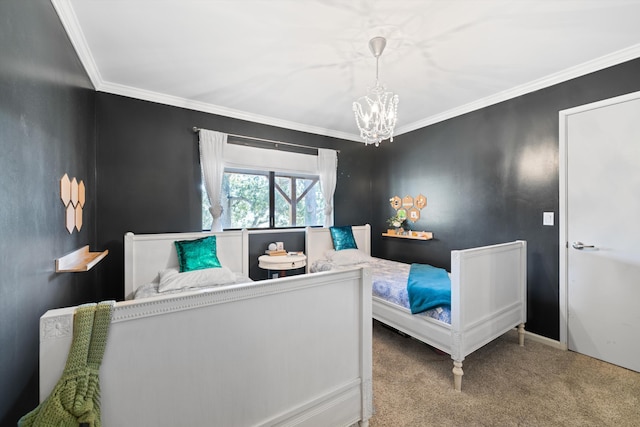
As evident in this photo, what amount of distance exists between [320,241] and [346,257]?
1.56 feet

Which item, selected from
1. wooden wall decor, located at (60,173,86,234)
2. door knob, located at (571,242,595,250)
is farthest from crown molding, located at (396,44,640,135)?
wooden wall decor, located at (60,173,86,234)

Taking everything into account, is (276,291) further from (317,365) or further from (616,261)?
(616,261)

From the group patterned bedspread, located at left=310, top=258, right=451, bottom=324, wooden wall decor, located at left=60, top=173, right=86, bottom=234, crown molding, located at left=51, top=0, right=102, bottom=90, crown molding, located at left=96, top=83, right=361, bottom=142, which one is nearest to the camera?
crown molding, located at left=51, top=0, right=102, bottom=90

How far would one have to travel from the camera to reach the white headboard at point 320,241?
11.7ft

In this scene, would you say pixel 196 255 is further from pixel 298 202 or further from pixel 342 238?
pixel 342 238

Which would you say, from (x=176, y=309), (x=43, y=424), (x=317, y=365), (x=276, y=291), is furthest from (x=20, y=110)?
(x=317, y=365)

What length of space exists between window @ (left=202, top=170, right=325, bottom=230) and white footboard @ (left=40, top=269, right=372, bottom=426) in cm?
226

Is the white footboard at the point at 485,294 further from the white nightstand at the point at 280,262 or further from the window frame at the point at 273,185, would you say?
the window frame at the point at 273,185

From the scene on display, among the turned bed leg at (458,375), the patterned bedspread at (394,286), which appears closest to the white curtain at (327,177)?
the patterned bedspread at (394,286)

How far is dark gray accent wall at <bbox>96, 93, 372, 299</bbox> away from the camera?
8.47ft

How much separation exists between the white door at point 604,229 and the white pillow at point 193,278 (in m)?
3.20

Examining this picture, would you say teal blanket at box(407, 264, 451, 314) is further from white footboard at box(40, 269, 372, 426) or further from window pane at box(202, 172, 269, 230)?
window pane at box(202, 172, 269, 230)

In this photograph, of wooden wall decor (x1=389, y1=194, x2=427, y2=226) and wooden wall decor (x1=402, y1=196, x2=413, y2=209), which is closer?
wooden wall decor (x1=389, y1=194, x2=427, y2=226)

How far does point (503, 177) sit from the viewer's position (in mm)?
2824
